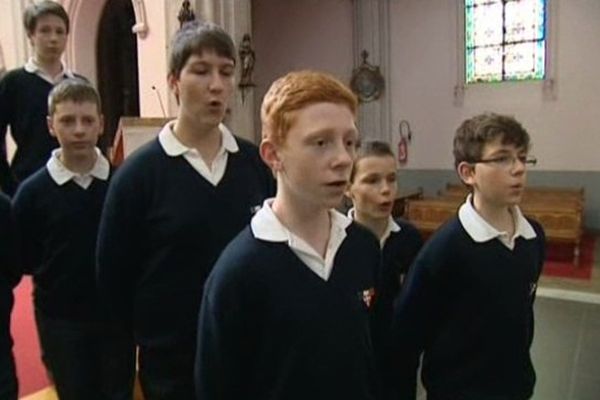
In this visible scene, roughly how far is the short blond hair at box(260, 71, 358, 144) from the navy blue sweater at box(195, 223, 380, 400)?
0.73 ft

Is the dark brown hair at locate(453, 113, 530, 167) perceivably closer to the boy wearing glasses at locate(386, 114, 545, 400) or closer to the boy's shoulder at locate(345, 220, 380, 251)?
the boy wearing glasses at locate(386, 114, 545, 400)

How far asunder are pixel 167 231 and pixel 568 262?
632cm

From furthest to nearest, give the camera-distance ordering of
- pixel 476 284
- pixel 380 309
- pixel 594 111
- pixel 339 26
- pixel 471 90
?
1. pixel 339 26
2. pixel 471 90
3. pixel 594 111
4. pixel 380 309
5. pixel 476 284

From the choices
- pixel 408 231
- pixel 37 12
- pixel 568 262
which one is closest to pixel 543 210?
pixel 568 262

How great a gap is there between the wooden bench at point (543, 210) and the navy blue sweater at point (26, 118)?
4.53 meters

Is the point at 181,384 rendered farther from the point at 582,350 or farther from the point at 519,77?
the point at 519,77

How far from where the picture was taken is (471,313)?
1.72 meters

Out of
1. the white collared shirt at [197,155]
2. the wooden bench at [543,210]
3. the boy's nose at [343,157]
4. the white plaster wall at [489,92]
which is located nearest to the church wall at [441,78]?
the white plaster wall at [489,92]

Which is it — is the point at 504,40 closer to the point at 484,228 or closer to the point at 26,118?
the point at 26,118

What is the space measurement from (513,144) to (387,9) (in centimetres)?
857

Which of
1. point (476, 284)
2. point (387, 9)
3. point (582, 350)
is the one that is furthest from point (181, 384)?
point (387, 9)

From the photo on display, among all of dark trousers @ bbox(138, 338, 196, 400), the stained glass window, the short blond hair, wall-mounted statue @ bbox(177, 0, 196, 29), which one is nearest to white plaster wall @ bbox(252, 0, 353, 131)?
the stained glass window

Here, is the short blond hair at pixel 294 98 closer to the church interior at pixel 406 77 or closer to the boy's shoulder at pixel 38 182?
the boy's shoulder at pixel 38 182

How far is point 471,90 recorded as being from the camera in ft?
30.5
